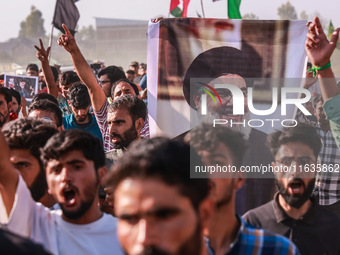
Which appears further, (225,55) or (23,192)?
(225,55)

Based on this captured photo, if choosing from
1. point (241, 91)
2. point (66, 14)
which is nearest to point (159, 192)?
point (241, 91)

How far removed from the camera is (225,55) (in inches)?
170

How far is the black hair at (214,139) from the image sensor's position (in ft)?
9.17

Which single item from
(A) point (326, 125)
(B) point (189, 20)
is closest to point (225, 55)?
(B) point (189, 20)

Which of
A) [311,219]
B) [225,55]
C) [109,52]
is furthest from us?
[109,52]

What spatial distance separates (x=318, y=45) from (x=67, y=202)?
1.75 metres

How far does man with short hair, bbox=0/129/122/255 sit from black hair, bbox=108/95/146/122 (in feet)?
5.23

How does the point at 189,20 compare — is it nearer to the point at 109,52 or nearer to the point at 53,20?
the point at 53,20

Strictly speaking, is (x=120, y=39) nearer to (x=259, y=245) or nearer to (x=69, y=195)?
(x=69, y=195)

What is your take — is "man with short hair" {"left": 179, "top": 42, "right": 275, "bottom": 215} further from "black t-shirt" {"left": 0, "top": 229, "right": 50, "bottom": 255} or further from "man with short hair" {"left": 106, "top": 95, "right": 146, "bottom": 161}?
"black t-shirt" {"left": 0, "top": 229, "right": 50, "bottom": 255}

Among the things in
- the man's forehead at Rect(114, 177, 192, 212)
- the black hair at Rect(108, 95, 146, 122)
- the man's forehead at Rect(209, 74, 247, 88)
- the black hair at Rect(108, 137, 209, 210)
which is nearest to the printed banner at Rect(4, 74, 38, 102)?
the black hair at Rect(108, 95, 146, 122)

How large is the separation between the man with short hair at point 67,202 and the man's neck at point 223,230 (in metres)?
0.42

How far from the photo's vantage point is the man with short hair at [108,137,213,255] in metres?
1.69

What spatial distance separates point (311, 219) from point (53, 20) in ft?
24.6
